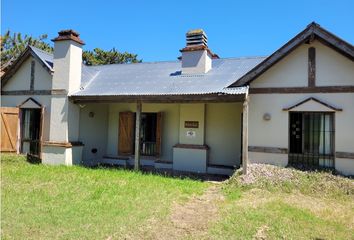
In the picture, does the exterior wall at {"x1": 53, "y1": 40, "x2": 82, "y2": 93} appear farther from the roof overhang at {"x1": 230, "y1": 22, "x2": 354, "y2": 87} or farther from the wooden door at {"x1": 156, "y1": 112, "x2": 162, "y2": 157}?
the roof overhang at {"x1": 230, "y1": 22, "x2": 354, "y2": 87}

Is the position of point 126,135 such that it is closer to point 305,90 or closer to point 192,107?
point 192,107

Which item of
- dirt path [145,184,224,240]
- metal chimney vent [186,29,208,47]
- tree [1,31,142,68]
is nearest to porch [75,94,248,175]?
metal chimney vent [186,29,208,47]

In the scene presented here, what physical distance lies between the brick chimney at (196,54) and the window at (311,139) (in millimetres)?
4243

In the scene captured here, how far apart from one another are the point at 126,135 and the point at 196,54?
4.45m

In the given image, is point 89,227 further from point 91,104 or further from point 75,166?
point 91,104

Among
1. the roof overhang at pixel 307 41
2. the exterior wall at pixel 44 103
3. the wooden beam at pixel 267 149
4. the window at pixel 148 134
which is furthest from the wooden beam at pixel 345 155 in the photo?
the exterior wall at pixel 44 103

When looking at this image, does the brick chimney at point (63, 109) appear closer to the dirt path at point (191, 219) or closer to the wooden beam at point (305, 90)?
the dirt path at point (191, 219)

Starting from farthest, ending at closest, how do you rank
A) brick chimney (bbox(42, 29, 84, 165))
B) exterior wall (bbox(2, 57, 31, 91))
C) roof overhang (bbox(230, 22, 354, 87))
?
exterior wall (bbox(2, 57, 31, 91)) → brick chimney (bbox(42, 29, 84, 165)) → roof overhang (bbox(230, 22, 354, 87))

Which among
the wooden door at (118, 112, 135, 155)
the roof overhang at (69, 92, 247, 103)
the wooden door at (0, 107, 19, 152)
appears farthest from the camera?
the wooden door at (118, 112, 135, 155)

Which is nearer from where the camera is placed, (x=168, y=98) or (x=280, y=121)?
(x=280, y=121)

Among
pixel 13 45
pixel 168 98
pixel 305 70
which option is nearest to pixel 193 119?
pixel 168 98

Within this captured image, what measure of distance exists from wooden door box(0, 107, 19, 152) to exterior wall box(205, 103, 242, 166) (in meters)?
7.62

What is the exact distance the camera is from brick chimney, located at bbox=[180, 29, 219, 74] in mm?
12828

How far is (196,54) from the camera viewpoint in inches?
511
